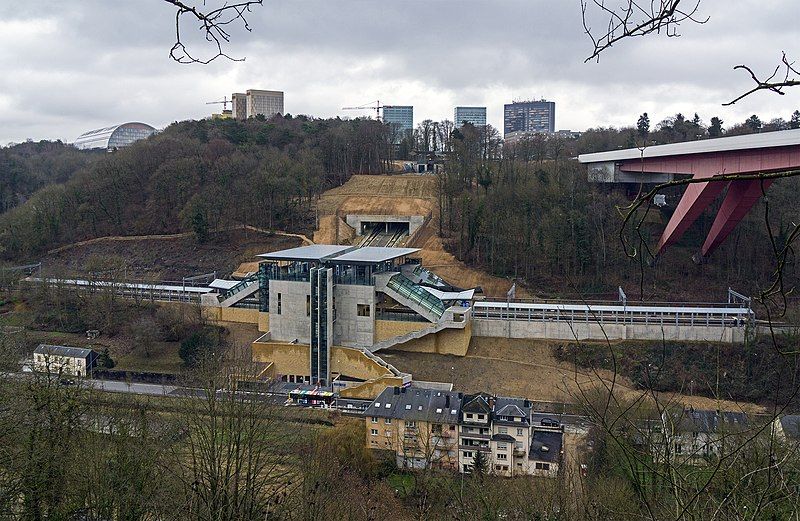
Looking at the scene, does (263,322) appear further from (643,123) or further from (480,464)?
(643,123)

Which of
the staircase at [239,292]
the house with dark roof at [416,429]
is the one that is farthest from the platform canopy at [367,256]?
the house with dark roof at [416,429]

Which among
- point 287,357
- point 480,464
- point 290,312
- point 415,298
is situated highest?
point 415,298

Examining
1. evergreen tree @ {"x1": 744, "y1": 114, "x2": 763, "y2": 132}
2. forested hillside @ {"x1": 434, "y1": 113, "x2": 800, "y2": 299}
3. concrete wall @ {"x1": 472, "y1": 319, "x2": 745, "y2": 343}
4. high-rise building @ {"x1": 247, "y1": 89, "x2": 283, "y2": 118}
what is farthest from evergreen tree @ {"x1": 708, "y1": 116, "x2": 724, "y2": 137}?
high-rise building @ {"x1": 247, "y1": 89, "x2": 283, "y2": 118}

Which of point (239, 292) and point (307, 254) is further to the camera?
point (239, 292)

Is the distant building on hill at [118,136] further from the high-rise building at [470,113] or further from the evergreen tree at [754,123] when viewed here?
the evergreen tree at [754,123]

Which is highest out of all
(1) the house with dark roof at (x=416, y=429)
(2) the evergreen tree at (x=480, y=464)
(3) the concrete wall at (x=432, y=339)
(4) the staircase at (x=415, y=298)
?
(4) the staircase at (x=415, y=298)

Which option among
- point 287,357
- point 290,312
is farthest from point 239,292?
point 287,357

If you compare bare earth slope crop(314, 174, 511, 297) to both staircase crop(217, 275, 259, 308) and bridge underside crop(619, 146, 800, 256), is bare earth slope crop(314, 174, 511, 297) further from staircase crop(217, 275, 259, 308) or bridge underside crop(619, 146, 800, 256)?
staircase crop(217, 275, 259, 308)
